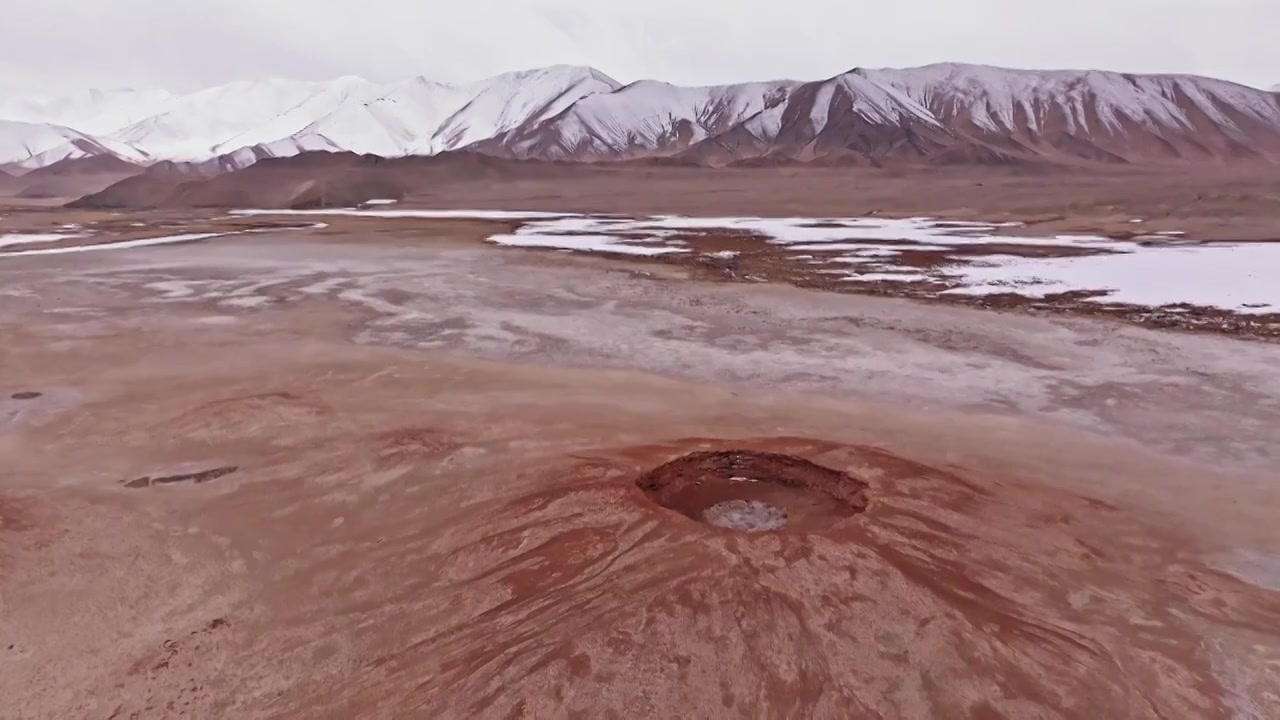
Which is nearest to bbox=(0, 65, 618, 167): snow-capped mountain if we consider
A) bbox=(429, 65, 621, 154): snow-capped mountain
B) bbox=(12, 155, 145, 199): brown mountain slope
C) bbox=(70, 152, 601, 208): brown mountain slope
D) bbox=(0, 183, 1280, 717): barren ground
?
bbox=(429, 65, 621, 154): snow-capped mountain

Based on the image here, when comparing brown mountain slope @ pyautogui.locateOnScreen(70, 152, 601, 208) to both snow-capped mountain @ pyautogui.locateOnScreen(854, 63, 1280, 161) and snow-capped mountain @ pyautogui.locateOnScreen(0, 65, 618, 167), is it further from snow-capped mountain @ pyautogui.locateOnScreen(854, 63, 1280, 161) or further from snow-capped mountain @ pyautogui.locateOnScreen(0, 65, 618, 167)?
snow-capped mountain @ pyautogui.locateOnScreen(0, 65, 618, 167)

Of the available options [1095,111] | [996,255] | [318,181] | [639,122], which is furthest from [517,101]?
[996,255]

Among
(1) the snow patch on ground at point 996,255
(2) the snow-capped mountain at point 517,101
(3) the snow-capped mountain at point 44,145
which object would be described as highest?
(2) the snow-capped mountain at point 517,101

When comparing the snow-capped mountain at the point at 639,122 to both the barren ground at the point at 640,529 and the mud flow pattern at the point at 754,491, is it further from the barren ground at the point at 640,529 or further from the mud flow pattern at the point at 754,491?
the mud flow pattern at the point at 754,491

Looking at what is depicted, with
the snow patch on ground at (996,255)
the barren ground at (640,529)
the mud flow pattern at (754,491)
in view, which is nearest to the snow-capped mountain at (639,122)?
the snow patch on ground at (996,255)

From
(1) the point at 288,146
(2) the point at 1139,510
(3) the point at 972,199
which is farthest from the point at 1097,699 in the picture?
(1) the point at 288,146
